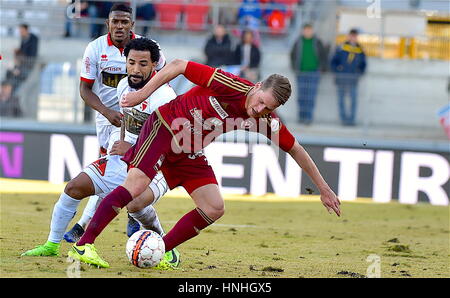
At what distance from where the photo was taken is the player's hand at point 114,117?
8.54 meters

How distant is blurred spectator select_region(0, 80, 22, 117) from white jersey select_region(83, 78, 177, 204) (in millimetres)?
9084

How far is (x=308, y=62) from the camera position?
17578 millimetres

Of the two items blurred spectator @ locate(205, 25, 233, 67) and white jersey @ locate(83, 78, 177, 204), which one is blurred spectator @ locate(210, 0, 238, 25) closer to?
blurred spectator @ locate(205, 25, 233, 67)

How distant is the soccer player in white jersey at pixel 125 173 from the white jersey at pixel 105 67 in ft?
2.61

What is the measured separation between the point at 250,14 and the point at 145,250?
1243 centimetres

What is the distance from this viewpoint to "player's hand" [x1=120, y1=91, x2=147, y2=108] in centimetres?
704

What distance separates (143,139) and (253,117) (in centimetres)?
92

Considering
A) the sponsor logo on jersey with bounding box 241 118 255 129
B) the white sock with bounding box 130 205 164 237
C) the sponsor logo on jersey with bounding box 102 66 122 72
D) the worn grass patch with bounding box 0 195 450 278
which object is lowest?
the worn grass patch with bounding box 0 195 450 278

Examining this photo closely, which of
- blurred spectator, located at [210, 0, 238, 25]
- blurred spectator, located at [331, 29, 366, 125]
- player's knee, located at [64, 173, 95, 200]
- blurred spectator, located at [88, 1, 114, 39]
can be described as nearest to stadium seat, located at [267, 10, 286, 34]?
blurred spectator, located at [210, 0, 238, 25]

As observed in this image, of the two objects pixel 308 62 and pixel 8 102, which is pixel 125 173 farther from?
pixel 308 62

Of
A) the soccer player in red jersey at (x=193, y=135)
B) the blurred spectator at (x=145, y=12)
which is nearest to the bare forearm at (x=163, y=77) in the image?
the soccer player in red jersey at (x=193, y=135)

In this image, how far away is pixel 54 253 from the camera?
8.00m

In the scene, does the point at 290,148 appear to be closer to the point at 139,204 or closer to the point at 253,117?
the point at 253,117
